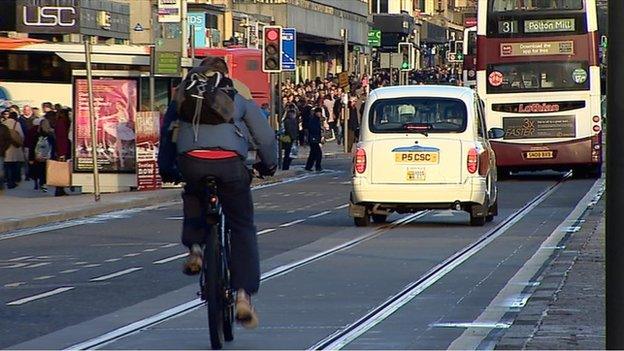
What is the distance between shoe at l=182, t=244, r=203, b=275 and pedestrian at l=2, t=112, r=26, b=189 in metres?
23.8

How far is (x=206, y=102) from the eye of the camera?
381 inches

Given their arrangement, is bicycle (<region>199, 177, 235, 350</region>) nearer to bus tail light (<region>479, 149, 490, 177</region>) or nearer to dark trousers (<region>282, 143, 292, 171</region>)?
bus tail light (<region>479, 149, 490, 177</region>)

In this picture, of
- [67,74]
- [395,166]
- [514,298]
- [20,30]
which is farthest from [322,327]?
[20,30]

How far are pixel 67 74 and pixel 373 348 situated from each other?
36681mm

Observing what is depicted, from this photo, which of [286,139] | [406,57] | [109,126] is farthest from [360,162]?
[406,57]

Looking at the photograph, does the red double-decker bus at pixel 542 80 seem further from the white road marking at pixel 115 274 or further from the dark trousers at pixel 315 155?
the white road marking at pixel 115 274

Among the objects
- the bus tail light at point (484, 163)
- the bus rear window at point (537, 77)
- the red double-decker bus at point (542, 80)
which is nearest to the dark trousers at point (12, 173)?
the red double-decker bus at point (542, 80)

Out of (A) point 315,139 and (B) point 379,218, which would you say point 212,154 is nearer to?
(B) point 379,218

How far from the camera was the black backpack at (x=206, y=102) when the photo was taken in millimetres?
9680

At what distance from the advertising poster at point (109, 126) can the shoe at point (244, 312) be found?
2175 cm

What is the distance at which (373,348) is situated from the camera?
33.3 ft

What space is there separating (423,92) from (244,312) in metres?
12.6

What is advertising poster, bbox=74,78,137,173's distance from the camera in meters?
31.3

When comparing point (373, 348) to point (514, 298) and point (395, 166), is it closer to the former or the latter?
point (514, 298)
